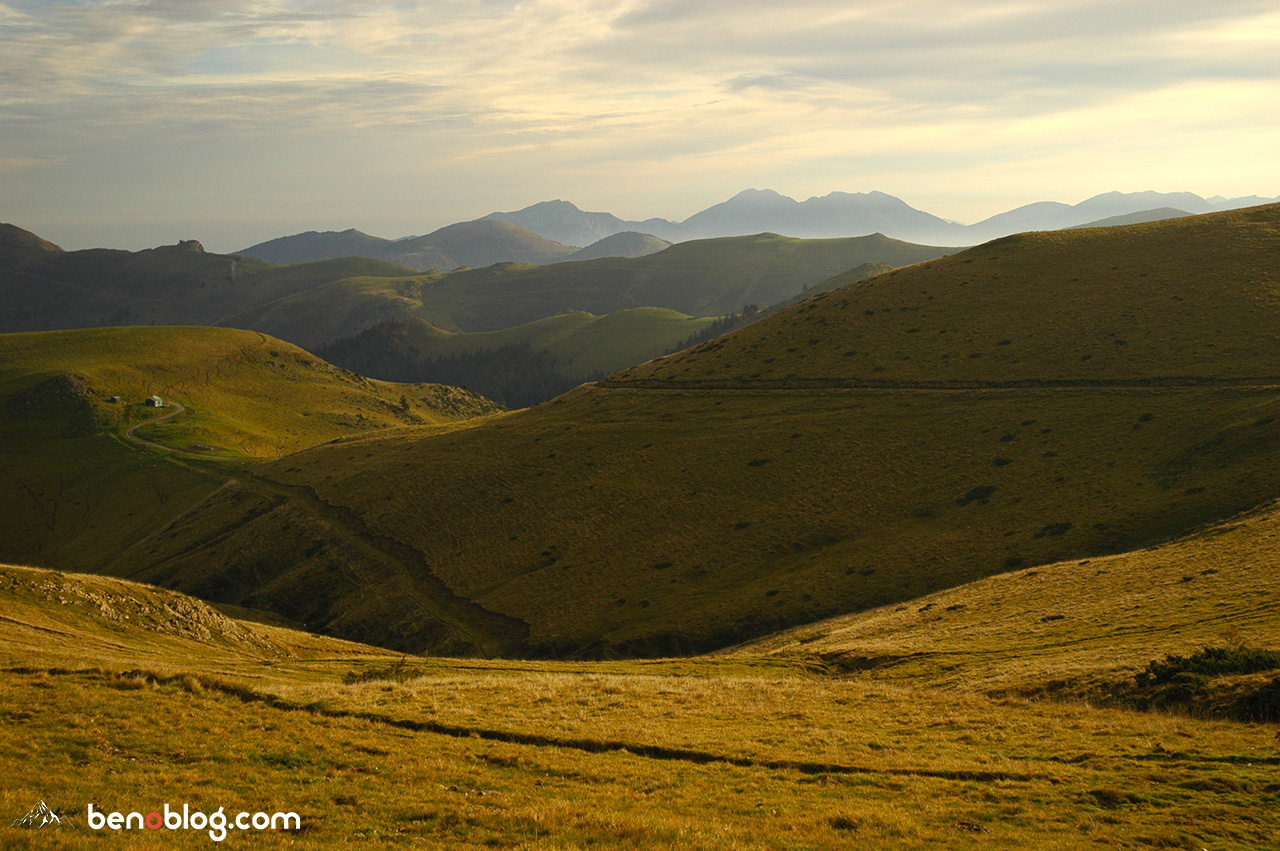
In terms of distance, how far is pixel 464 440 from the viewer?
109 metres

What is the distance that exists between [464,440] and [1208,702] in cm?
9325

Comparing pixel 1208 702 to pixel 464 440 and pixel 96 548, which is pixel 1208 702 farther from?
pixel 96 548

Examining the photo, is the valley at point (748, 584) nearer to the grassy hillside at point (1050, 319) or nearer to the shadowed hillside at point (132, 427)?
the grassy hillside at point (1050, 319)

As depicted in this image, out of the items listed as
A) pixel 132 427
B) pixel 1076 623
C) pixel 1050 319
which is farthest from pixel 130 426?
pixel 1076 623

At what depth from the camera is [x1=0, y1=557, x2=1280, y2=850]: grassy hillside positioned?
16312 mm

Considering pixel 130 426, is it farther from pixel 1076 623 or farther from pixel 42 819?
pixel 42 819

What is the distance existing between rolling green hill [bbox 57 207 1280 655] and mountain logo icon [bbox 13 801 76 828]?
1872 inches

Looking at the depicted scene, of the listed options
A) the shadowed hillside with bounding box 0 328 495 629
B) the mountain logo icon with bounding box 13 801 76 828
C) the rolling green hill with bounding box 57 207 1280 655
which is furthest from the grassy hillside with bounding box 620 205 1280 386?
the mountain logo icon with bounding box 13 801 76 828

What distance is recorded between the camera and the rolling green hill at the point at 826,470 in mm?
64438

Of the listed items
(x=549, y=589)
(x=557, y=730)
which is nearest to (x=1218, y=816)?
(x=557, y=730)

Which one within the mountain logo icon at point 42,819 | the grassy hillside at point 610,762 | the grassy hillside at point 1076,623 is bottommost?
the grassy hillside at point 1076,623

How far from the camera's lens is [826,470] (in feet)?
270

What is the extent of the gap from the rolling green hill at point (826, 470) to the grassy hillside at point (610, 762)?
3347 cm

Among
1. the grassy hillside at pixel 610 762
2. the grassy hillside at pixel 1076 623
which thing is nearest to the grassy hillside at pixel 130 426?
the grassy hillside at pixel 610 762
